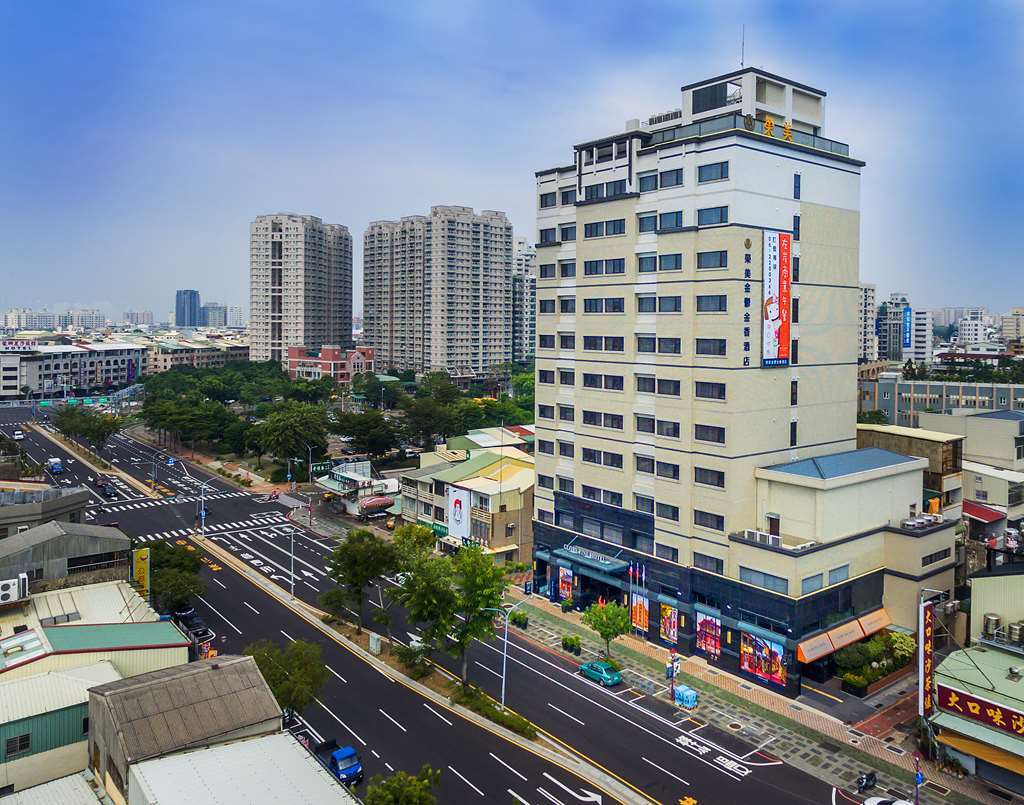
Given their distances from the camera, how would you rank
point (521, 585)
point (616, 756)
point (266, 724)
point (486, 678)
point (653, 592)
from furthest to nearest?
point (521, 585) → point (653, 592) → point (486, 678) → point (616, 756) → point (266, 724)

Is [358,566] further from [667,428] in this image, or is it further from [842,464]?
[842,464]

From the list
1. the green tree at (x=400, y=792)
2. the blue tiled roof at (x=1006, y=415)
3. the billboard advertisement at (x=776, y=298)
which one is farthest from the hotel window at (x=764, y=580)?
the blue tiled roof at (x=1006, y=415)

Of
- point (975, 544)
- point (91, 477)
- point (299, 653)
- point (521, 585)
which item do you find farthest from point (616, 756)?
point (91, 477)

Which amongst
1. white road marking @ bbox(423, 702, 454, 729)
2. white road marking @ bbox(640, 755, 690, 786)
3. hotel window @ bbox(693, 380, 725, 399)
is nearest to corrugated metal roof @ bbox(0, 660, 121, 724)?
white road marking @ bbox(423, 702, 454, 729)

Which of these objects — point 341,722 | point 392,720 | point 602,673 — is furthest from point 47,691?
point 602,673

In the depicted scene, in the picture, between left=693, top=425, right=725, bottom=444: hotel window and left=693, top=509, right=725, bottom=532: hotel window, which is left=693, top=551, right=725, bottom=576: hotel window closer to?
left=693, top=509, right=725, bottom=532: hotel window

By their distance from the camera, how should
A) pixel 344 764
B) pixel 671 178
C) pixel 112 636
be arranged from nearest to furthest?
pixel 344 764, pixel 112 636, pixel 671 178

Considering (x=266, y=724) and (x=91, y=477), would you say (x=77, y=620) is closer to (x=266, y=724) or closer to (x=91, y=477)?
(x=266, y=724)
